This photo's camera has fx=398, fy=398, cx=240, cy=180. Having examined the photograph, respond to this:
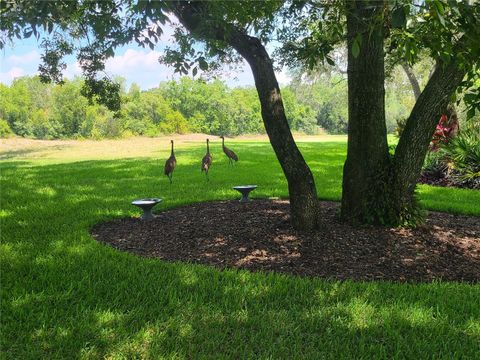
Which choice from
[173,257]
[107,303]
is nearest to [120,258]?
[173,257]

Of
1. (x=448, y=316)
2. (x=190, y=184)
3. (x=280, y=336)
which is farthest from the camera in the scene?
(x=190, y=184)

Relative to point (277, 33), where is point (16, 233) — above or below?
below

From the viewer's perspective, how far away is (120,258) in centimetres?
450

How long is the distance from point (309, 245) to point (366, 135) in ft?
5.42

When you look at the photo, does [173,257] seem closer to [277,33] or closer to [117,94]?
[117,94]

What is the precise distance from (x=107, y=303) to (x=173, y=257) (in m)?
1.35

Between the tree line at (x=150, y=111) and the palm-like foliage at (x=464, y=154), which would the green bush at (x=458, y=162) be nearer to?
the palm-like foliage at (x=464, y=154)

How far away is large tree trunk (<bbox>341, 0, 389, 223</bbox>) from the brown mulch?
0.34m

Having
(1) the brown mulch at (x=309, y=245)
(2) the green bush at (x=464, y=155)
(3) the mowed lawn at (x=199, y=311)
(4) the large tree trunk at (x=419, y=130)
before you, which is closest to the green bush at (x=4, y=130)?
(1) the brown mulch at (x=309, y=245)

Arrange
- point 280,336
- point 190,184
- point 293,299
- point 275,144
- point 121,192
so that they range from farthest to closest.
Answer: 1. point 190,184
2. point 121,192
3. point 275,144
4. point 293,299
5. point 280,336

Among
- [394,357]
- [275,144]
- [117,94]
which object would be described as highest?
[117,94]

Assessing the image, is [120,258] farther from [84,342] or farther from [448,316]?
[448,316]

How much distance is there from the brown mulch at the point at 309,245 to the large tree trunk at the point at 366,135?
34 cm

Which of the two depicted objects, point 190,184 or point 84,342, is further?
point 190,184
